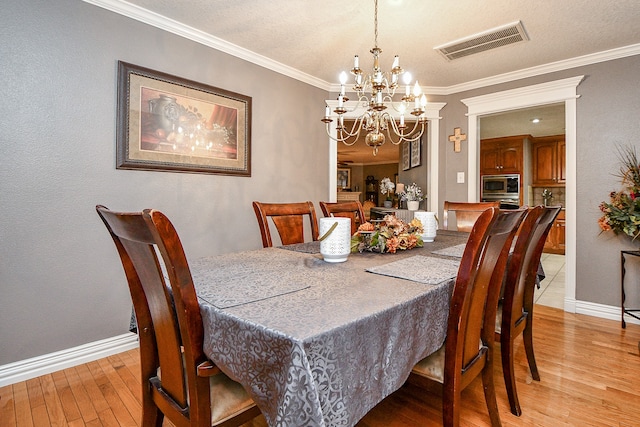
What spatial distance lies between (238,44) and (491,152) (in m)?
5.47

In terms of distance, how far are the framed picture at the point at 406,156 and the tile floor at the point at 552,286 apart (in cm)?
250

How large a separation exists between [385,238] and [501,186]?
5561 millimetres

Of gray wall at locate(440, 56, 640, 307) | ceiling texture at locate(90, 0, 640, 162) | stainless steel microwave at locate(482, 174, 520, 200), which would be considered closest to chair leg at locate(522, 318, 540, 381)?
gray wall at locate(440, 56, 640, 307)

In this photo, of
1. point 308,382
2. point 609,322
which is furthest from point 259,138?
point 609,322

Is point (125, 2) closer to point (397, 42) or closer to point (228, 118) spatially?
point (228, 118)

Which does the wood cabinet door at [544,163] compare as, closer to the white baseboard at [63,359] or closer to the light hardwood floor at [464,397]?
the light hardwood floor at [464,397]

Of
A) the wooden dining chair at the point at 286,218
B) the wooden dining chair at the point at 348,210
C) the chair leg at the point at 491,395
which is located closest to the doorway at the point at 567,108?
the wooden dining chair at the point at 348,210

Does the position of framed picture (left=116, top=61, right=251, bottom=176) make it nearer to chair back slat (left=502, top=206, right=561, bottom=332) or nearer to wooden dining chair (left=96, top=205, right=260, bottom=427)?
wooden dining chair (left=96, top=205, right=260, bottom=427)

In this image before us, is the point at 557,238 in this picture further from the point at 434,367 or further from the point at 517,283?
the point at 434,367

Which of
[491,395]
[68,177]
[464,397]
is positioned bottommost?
[464,397]

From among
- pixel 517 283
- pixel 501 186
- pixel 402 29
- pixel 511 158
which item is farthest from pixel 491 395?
pixel 511 158

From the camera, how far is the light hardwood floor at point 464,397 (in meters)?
1.56

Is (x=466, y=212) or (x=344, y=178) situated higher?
(x=344, y=178)

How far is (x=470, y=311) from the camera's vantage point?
113cm
